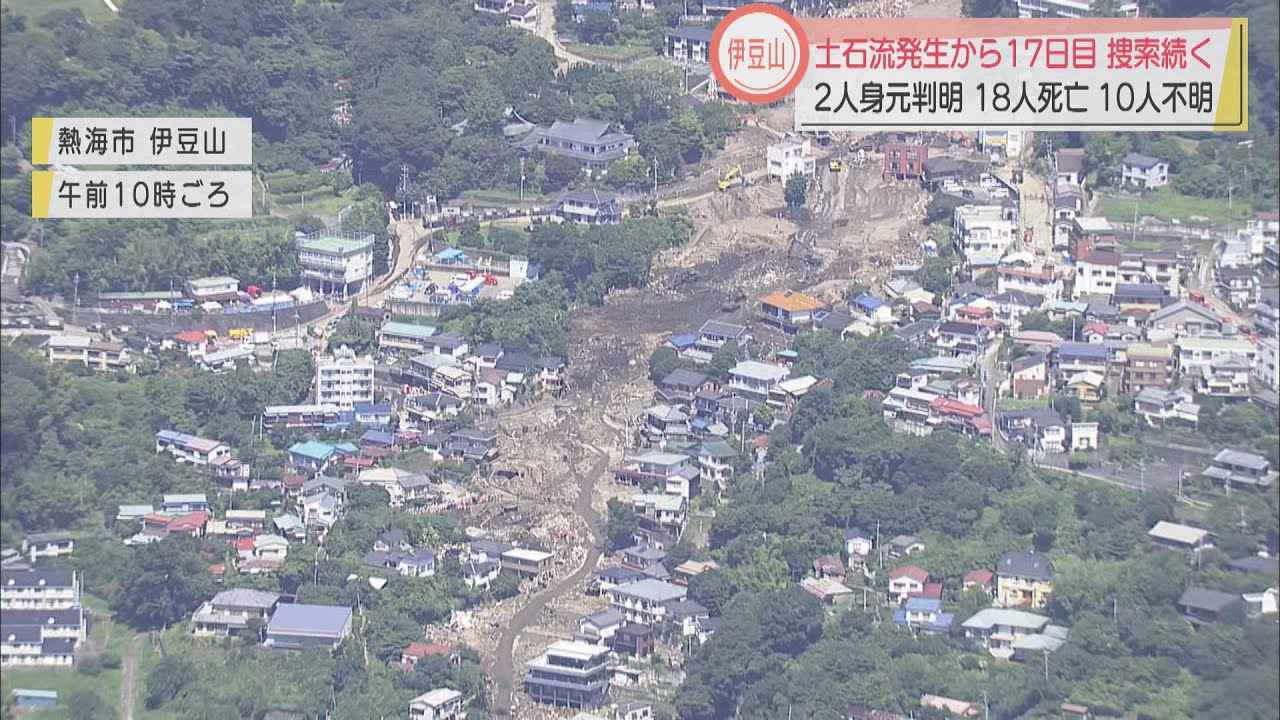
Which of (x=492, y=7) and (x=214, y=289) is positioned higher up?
(x=492, y=7)

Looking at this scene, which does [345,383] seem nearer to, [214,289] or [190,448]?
[190,448]

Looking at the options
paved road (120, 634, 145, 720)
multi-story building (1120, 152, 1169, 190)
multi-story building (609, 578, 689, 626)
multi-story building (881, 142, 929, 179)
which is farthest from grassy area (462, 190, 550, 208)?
paved road (120, 634, 145, 720)

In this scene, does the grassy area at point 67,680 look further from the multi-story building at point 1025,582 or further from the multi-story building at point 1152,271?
the multi-story building at point 1152,271

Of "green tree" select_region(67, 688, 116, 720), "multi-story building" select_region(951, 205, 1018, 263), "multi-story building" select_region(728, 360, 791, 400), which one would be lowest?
"green tree" select_region(67, 688, 116, 720)

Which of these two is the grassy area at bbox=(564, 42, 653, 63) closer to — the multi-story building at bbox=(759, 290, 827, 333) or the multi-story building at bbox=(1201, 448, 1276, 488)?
the multi-story building at bbox=(759, 290, 827, 333)

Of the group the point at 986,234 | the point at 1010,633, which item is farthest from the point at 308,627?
the point at 986,234

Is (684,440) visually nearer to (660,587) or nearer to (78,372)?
(660,587)
